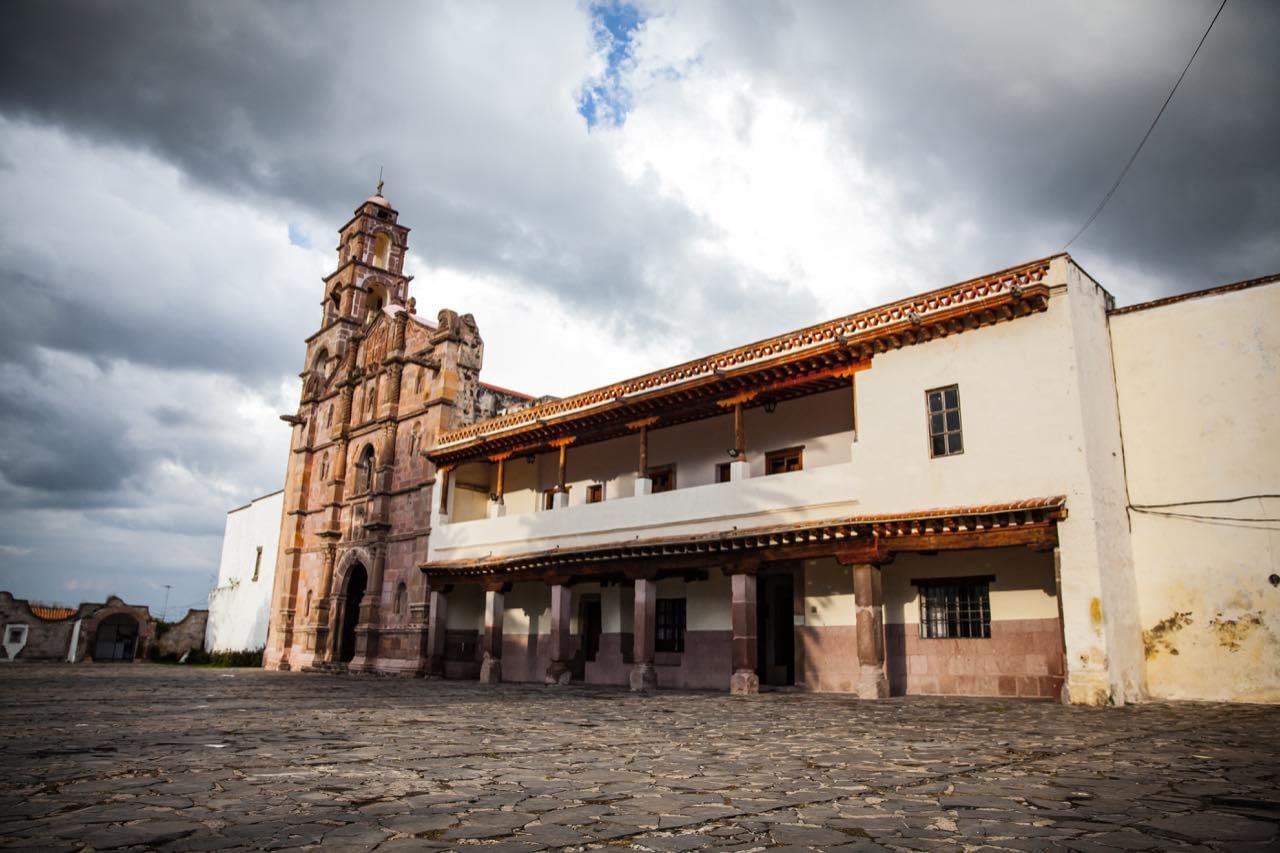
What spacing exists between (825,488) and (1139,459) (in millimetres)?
4995

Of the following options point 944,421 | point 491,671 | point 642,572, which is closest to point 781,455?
point 642,572

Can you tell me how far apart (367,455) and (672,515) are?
14233 mm

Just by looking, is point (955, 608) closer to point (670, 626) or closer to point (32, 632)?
point (670, 626)

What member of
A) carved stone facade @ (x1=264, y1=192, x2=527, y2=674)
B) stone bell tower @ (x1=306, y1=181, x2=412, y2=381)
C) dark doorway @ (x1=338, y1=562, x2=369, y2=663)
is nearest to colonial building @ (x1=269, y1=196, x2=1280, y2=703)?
carved stone facade @ (x1=264, y1=192, x2=527, y2=674)

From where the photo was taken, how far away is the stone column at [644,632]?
1650 centimetres

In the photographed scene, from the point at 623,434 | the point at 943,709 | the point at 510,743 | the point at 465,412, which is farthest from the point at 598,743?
the point at 465,412

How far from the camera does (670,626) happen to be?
18.4 metres

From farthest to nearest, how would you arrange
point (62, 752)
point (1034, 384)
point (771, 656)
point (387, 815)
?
point (771, 656), point (1034, 384), point (62, 752), point (387, 815)

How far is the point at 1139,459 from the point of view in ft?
43.0

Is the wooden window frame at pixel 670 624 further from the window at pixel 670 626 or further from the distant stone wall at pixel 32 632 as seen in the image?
the distant stone wall at pixel 32 632

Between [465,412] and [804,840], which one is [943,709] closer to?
[804,840]

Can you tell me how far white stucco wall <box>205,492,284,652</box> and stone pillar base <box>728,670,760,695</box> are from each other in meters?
22.6

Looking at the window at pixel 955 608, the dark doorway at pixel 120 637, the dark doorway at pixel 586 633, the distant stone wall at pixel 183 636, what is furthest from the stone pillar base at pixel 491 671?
the dark doorway at pixel 120 637

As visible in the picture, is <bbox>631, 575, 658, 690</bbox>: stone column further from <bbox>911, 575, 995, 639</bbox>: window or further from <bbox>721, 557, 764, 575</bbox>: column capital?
<bbox>911, 575, 995, 639</bbox>: window
